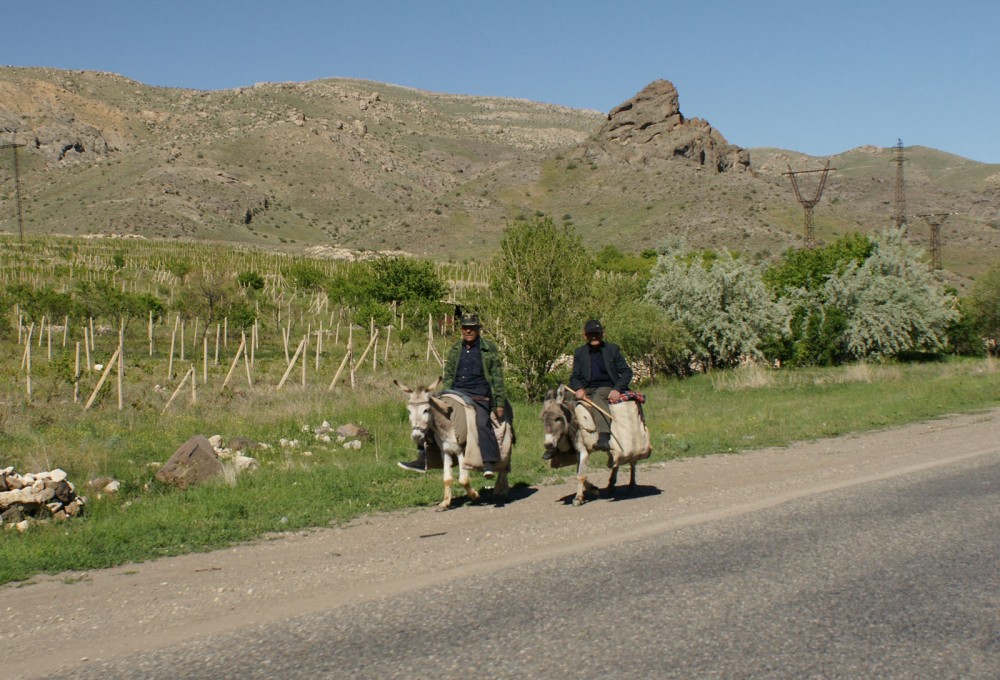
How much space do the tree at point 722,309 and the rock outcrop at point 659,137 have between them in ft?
283

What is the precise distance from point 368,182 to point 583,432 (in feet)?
467

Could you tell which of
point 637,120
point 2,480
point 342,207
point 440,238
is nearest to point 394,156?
point 342,207

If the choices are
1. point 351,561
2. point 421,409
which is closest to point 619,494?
point 421,409

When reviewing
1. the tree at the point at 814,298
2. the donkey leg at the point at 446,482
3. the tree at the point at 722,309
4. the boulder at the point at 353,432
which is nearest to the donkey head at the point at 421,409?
the donkey leg at the point at 446,482

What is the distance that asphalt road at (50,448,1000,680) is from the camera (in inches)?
235

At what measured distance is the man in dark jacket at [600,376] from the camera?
1112cm

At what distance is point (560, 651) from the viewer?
20.3ft

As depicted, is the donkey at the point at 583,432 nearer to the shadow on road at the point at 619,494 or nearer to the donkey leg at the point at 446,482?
the shadow on road at the point at 619,494

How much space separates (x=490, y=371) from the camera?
37.4 ft

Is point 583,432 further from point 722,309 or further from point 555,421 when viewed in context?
point 722,309

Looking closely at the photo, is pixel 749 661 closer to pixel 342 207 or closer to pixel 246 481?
pixel 246 481

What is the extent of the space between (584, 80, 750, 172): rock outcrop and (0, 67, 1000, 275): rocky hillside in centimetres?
28

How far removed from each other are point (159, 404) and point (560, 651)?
62.1 feet

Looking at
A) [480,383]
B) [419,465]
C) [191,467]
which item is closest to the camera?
[480,383]
